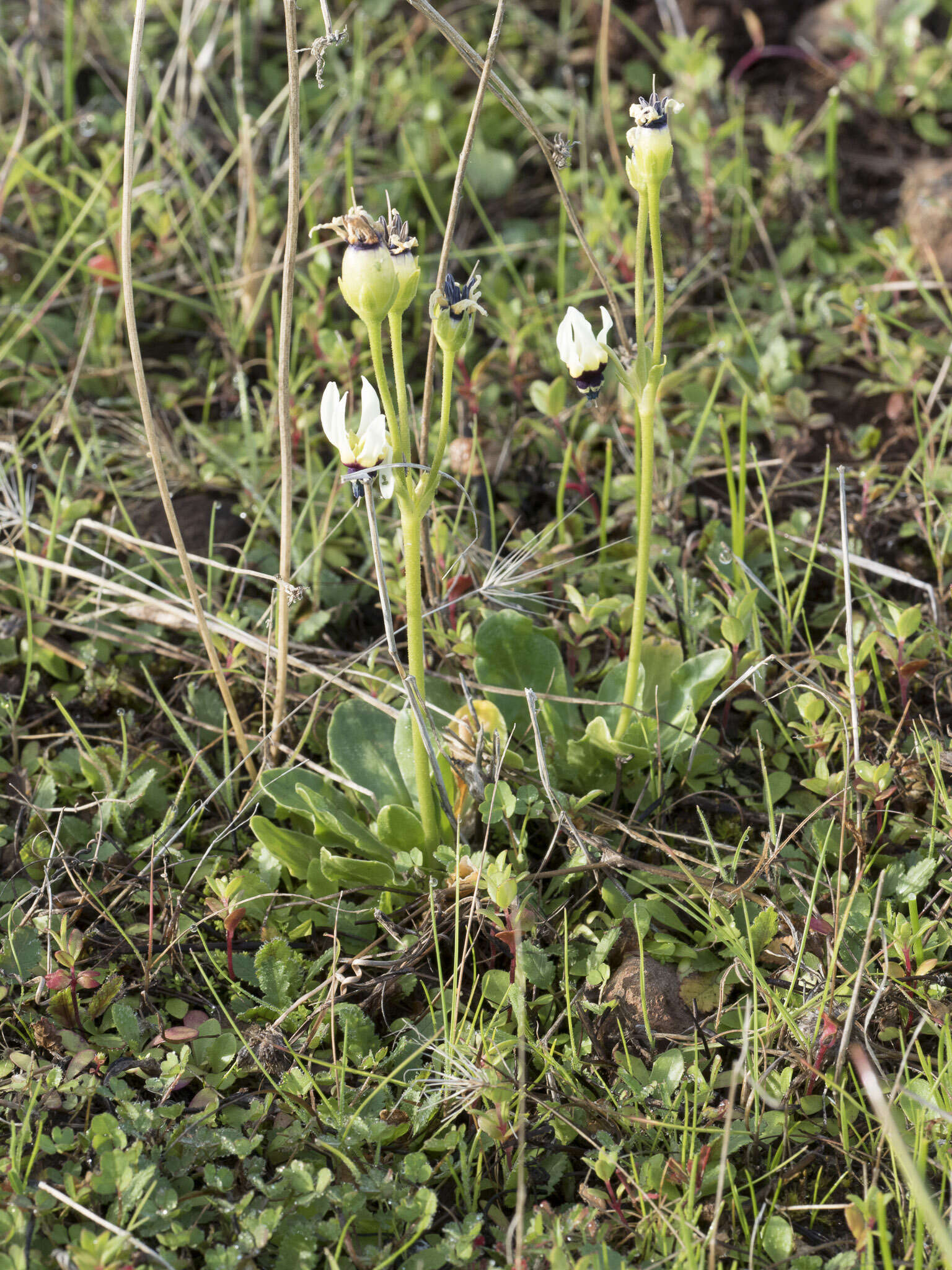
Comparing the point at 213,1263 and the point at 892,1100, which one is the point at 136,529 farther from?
the point at 892,1100

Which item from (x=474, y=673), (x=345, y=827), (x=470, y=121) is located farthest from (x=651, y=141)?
(x=345, y=827)

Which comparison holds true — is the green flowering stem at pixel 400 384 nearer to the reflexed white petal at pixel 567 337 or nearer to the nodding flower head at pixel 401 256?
the nodding flower head at pixel 401 256

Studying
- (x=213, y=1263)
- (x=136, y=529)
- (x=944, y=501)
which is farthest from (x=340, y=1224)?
(x=944, y=501)

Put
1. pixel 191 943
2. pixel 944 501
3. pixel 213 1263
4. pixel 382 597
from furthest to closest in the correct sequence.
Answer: pixel 944 501
pixel 191 943
pixel 382 597
pixel 213 1263

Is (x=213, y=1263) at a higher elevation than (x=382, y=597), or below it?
below

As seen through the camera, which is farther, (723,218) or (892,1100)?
(723,218)

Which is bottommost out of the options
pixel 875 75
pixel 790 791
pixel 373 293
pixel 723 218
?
pixel 790 791

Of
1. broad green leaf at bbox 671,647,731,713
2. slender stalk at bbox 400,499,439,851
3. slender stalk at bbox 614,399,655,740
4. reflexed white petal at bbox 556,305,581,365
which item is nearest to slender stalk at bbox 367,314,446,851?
slender stalk at bbox 400,499,439,851
